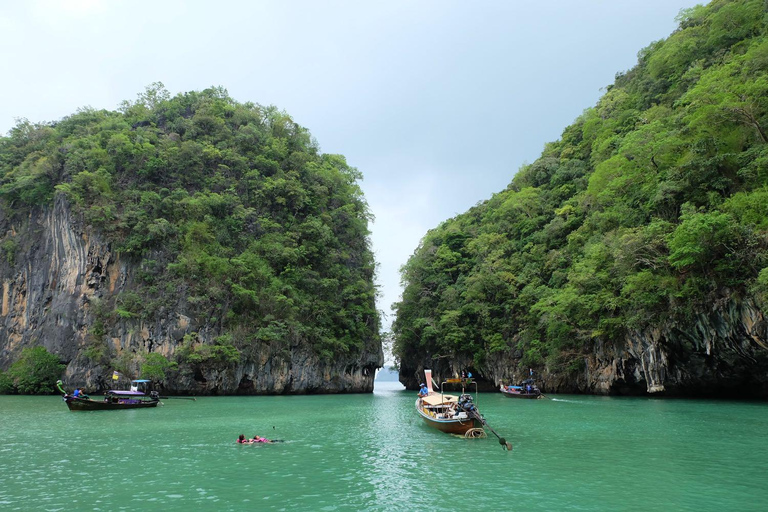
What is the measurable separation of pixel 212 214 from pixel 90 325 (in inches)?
577

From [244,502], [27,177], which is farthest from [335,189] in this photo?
[244,502]

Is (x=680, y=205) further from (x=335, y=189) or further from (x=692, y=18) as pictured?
(x=335, y=189)

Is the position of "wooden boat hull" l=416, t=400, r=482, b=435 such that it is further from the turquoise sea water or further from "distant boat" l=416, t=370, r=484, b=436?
the turquoise sea water

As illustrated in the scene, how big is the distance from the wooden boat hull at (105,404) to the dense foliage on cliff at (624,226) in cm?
2813

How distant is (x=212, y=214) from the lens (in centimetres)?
4769

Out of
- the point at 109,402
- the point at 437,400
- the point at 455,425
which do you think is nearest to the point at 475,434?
the point at 455,425

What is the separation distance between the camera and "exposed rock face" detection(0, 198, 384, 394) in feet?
132

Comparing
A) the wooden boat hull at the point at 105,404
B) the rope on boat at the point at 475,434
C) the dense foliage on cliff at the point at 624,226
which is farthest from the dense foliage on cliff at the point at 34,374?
the rope on boat at the point at 475,434

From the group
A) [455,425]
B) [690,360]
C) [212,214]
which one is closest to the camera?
[455,425]

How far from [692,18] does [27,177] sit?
67.2 m

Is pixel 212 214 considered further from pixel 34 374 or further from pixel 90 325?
pixel 34 374

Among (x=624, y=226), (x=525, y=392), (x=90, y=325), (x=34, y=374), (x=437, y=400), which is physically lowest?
(x=525, y=392)

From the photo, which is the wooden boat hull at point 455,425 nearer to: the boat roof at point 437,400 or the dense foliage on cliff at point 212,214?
the boat roof at point 437,400

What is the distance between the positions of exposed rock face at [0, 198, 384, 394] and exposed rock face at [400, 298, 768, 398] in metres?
23.9
